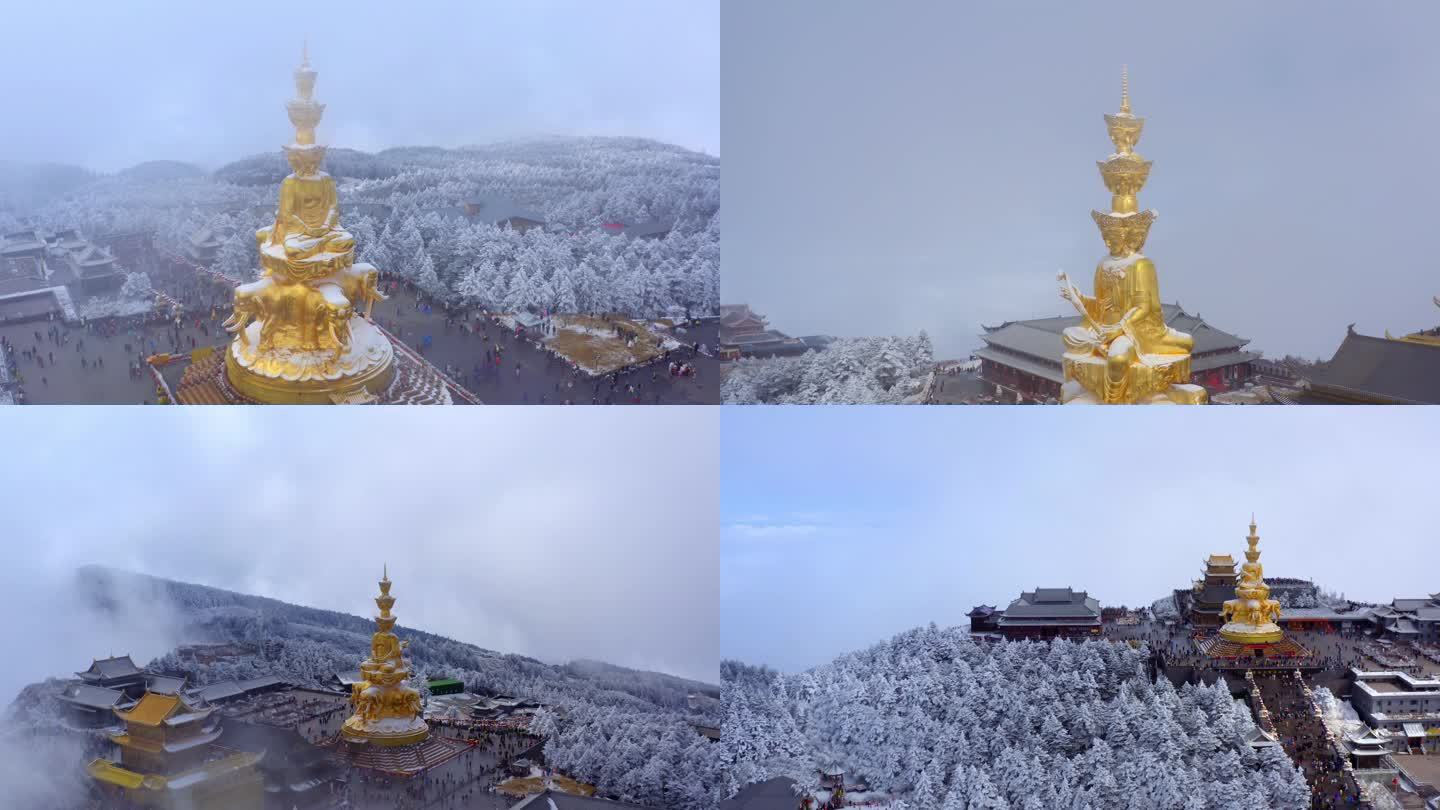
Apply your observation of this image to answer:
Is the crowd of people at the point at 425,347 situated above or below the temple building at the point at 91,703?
above

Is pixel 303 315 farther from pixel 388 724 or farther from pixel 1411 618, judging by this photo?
pixel 1411 618

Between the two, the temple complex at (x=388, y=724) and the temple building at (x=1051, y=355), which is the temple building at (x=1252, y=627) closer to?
the temple building at (x=1051, y=355)

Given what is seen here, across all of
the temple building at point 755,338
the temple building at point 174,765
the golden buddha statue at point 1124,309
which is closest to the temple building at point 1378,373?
the golden buddha statue at point 1124,309

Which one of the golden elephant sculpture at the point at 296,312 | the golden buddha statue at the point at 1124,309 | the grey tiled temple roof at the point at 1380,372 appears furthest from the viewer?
the grey tiled temple roof at the point at 1380,372

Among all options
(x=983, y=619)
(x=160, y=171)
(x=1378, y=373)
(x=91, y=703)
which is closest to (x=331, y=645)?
(x=91, y=703)

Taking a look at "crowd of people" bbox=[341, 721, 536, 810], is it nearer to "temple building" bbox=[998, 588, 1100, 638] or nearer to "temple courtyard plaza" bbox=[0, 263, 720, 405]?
"temple courtyard plaza" bbox=[0, 263, 720, 405]

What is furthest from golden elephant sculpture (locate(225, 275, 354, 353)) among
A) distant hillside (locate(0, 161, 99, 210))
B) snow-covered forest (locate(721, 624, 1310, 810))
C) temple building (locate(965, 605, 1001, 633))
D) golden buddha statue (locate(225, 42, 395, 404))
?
temple building (locate(965, 605, 1001, 633))
